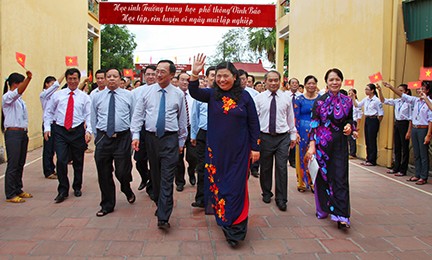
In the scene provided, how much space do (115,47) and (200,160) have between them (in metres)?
29.7

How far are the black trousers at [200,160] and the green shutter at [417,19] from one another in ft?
16.5

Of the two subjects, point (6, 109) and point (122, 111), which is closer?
point (122, 111)

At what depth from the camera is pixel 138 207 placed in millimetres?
5215

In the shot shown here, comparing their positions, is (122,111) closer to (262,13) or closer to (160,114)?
(160,114)

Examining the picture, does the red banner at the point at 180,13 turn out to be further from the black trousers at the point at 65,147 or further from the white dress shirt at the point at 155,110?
the white dress shirt at the point at 155,110

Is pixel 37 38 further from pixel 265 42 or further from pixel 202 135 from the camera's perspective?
pixel 265 42

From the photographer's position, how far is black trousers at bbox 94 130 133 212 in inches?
190

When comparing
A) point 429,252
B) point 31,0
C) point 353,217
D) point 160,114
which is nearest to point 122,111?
point 160,114

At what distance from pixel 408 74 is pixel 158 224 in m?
6.55

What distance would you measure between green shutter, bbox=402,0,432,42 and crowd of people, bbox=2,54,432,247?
1.96m

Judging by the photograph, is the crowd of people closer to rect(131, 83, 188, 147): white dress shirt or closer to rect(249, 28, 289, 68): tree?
rect(131, 83, 188, 147): white dress shirt

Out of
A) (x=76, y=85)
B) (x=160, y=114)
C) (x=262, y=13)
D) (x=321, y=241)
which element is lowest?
(x=321, y=241)

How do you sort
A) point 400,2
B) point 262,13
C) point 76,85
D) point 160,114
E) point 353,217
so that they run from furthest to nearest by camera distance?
1. point 262,13
2. point 400,2
3. point 76,85
4. point 353,217
5. point 160,114

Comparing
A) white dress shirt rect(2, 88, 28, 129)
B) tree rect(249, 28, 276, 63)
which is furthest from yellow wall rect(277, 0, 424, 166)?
tree rect(249, 28, 276, 63)
